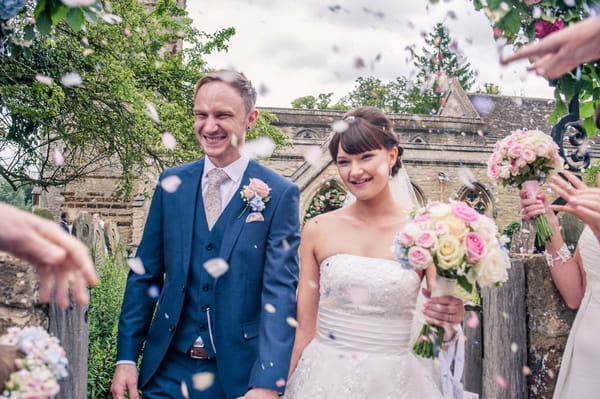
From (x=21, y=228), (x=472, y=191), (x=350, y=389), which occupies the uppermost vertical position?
(x=472, y=191)

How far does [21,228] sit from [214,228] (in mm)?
1878

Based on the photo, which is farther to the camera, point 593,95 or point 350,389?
point 593,95

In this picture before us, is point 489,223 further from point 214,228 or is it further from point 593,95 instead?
point 593,95

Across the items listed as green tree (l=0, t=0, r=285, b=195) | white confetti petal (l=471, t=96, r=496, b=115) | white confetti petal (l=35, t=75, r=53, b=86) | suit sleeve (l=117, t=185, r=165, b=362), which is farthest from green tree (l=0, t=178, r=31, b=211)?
white confetti petal (l=471, t=96, r=496, b=115)

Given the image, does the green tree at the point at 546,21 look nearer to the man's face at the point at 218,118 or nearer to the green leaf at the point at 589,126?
the green leaf at the point at 589,126

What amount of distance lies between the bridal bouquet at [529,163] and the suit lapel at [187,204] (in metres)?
1.79

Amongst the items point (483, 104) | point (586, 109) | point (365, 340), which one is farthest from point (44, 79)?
point (483, 104)

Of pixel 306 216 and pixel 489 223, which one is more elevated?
pixel 306 216

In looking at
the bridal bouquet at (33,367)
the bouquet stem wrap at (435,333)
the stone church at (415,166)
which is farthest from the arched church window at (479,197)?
the bridal bouquet at (33,367)

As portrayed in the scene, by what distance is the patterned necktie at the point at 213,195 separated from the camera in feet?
10.6

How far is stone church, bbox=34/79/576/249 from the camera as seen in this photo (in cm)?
2266

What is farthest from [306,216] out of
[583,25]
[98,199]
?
[583,25]

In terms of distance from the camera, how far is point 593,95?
3.89m

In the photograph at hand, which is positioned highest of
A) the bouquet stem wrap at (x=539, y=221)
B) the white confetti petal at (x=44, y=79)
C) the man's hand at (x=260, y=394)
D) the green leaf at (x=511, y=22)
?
the white confetti petal at (x=44, y=79)
